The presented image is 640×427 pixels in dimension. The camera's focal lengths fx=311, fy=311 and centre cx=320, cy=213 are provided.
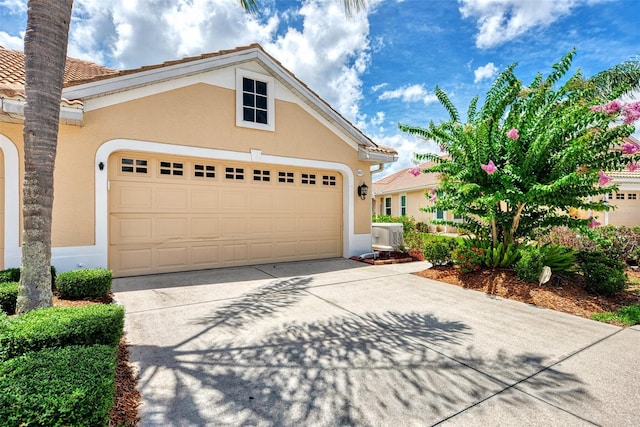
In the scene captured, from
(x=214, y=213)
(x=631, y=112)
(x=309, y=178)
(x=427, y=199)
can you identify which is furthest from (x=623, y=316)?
(x=427, y=199)

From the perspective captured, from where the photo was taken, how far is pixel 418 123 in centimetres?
759

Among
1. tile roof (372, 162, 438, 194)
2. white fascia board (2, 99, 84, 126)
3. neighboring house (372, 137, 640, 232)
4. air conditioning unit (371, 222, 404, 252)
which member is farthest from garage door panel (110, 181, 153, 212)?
tile roof (372, 162, 438, 194)

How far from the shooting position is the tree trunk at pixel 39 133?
11.1 feet

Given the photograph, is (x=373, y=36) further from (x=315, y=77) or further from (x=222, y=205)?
(x=222, y=205)

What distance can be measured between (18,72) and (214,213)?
514cm

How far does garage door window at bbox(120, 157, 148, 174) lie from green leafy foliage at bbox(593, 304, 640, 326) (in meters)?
9.09

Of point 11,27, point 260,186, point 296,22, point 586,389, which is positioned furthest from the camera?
point 296,22

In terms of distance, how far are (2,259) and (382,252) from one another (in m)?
9.37

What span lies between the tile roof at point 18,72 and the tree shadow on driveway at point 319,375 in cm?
550

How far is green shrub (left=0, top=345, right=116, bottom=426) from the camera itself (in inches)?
64.9

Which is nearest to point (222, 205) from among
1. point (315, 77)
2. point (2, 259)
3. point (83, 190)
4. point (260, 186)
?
point (260, 186)

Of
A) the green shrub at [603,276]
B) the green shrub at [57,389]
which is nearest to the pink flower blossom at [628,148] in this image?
the green shrub at [603,276]

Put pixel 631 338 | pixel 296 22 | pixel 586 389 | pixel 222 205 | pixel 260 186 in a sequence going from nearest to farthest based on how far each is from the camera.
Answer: pixel 586 389, pixel 631 338, pixel 222 205, pixel 260 186, pixel 296 22

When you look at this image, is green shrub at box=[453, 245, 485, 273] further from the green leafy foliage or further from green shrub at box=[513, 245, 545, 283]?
the green leafy foliage
